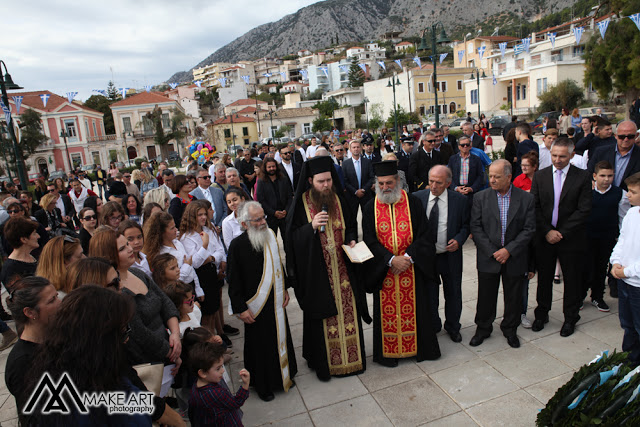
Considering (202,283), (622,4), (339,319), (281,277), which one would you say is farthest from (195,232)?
(622,4)

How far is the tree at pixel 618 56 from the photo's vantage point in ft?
71.3

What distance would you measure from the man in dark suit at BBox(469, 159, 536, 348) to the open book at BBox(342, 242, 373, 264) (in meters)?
1.36

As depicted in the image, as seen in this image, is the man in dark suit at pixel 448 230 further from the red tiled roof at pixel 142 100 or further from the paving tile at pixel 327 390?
the red tiled roof at pixel 142 100

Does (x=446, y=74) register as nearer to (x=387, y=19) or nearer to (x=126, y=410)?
(x=126, y=410)

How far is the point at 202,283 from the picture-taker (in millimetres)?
4438

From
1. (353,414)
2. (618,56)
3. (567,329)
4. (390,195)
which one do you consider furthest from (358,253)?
(618,56)

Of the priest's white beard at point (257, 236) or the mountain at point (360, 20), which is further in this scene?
the mountain at point (360, 20)

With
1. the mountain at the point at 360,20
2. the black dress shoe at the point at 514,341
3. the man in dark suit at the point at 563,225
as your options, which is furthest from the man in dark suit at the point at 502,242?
the mountain at the point at 360,20

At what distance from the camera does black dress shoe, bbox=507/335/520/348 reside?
13.8 ft

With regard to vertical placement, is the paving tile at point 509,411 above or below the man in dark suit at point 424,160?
below

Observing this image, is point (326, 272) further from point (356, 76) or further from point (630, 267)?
point (356, 76)

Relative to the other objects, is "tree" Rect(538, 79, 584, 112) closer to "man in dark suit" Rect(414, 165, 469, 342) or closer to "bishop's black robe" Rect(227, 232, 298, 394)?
"man in dark suit" Rect(414, 165, 469, 342)

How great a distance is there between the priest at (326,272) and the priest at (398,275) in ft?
0.77

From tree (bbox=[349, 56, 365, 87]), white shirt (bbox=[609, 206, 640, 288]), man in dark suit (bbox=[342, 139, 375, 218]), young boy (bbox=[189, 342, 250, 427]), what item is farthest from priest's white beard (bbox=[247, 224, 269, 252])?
tree (bbox=[349, 56, 365, 87])
